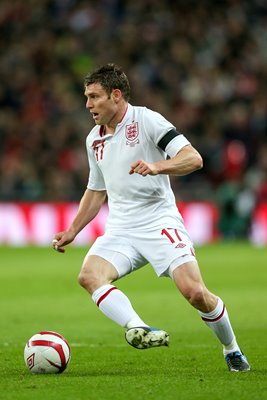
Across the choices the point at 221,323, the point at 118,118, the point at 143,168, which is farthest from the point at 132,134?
the point at 221,323

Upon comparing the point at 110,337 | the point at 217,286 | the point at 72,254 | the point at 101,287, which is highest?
the point at 101,287

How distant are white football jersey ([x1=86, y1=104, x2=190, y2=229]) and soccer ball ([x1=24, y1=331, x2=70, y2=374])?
967mm

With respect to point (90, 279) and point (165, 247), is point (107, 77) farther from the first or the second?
point (90, 279)

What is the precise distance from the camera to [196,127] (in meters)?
23.7

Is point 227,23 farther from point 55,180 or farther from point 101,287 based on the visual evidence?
point 101,287

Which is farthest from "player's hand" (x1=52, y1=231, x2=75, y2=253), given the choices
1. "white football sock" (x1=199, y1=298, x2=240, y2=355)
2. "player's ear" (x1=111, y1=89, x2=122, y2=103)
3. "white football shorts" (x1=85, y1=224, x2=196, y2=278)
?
"white football sock" (x1=199, y1=298, x2=240, y2=355)

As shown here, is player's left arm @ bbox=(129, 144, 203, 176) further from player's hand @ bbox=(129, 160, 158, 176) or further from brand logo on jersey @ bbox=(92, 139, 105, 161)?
brand logo on jersey @ bbox=(92, 139, 105, 161)

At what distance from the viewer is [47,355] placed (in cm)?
720

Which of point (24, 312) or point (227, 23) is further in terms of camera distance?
point (227, 23)

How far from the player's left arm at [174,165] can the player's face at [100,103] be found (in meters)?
0.60

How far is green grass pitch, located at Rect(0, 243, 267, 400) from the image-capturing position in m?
6.48

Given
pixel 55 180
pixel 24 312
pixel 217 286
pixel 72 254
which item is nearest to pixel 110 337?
pixel 24 312

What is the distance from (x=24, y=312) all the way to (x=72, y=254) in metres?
8.87

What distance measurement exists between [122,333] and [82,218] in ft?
9.70
